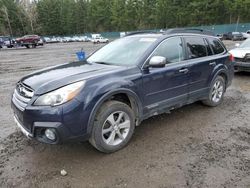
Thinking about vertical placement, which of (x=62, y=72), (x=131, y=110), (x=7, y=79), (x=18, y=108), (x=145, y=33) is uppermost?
(x=145, y=33)

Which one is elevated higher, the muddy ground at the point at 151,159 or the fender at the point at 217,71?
the fender at the point at 217,71

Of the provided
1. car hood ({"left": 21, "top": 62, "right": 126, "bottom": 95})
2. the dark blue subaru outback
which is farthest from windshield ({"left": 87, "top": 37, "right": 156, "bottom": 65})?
car hood ({"left": 21, "top": 62, "right": 126, "bottom": 95})

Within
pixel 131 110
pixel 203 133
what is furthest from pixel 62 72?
pixel 203 133

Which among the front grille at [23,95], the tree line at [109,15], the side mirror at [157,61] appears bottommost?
the front grille at [23,95]

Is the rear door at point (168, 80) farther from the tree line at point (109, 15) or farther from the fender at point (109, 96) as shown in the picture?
the tree line at point (109, 15)

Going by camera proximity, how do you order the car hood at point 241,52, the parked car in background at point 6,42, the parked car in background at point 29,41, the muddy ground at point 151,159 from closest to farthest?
the muddy ground at point 151,159, the car hood at point 241,52, the parked car in background at point 29,41, the parked car in background at point 6,42

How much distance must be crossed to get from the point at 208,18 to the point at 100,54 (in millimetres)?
64762

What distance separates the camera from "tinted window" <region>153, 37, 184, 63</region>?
423 centimetres

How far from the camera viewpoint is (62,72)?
3740 millimetres

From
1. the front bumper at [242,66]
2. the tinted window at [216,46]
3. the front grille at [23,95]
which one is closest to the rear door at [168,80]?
the tinted window at [216,46]

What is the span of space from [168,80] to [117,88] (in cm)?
112

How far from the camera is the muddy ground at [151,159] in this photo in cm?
302

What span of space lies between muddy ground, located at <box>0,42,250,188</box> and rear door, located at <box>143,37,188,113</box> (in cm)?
55

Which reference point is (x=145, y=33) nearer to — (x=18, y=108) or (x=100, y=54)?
(x=100, y=54)
